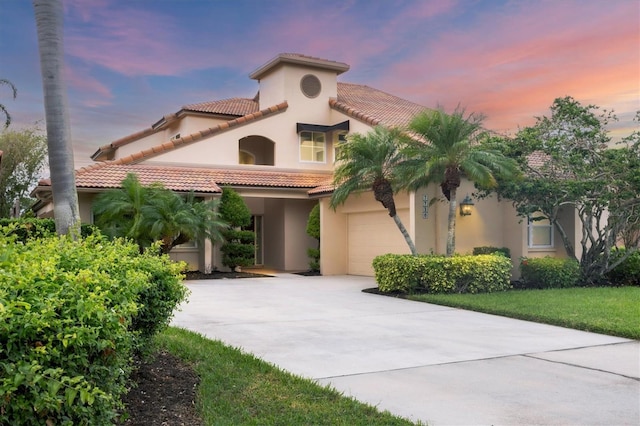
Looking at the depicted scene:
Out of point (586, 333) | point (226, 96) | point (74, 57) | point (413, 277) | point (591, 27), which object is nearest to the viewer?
point (586, 333)

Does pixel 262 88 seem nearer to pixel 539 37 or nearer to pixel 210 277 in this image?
pixel 210 277

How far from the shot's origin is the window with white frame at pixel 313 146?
22.8m

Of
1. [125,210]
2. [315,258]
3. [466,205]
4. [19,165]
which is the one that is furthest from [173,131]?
[19,165]

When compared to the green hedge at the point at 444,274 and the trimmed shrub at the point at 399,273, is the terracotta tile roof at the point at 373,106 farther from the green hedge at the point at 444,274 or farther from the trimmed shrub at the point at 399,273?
the green hedge at the point at 444,274

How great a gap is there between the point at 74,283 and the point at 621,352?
275 inches

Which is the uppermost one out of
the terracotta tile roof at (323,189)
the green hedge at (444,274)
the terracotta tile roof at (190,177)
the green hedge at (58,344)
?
the terracotta tile roof at (190,177)

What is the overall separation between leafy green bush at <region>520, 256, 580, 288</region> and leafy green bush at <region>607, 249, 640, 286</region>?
1667mm

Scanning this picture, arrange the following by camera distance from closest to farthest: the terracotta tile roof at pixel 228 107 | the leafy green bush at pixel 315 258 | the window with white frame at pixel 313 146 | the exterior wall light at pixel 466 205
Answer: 1. the exterior wall light at pixel 466 205
2. the leafy green bush at pixel 315 258
3. the window with white frame at pixel 313 146
4. the terracotta tile roof at pixel 228 107

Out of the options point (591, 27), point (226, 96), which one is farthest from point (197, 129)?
point (591, 27)

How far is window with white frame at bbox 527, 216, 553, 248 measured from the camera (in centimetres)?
1856

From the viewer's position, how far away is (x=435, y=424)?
4.70 meters

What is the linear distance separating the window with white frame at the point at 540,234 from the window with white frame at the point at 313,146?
28.3 feet

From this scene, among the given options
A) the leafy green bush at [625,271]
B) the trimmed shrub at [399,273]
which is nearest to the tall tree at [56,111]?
the trimmed shrub at [399,273]

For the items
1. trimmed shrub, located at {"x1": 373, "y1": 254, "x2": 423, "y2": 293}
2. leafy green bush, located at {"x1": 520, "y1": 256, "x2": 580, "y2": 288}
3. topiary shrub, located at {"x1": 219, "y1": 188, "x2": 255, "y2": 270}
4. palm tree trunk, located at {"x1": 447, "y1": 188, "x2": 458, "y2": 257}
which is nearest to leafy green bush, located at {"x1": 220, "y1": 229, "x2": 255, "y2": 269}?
topiary shrub, located at {"x1": 219, "y1": 188, "x2": 255, "y2": 270}
